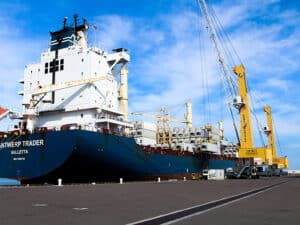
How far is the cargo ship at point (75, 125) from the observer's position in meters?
32.1

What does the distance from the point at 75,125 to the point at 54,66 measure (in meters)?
8.67

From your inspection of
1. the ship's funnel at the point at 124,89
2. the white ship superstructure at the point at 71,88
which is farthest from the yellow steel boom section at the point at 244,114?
the white ship superstructure at the point at 71,88

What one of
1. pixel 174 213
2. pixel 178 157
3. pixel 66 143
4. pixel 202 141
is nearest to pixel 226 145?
pixel 202 141

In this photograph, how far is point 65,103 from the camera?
37812 mm

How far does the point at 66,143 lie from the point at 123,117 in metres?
12.4

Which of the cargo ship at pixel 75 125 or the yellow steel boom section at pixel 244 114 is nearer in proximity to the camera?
the cargo ship at pixel 75 125

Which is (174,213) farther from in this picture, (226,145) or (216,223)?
(226,145)

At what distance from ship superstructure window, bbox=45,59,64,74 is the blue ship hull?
9.27 meters

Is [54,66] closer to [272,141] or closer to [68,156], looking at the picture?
[68,156]

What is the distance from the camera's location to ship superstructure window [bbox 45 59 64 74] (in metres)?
39.7

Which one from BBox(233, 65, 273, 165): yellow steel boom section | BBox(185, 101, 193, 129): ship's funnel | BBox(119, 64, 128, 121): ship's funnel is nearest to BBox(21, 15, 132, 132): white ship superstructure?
BBox(119, 64, 128, 121): ship's funnel

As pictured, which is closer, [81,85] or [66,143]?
[66,143]

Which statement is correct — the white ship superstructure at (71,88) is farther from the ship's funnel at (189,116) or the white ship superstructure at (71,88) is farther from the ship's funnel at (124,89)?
the ship's funnel at (189,116)

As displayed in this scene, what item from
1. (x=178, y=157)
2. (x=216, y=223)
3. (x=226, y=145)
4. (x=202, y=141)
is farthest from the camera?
(x=226, y=145)
